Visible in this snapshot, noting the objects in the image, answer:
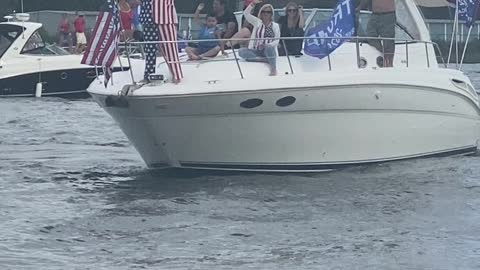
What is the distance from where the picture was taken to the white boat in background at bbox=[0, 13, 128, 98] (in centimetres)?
2661

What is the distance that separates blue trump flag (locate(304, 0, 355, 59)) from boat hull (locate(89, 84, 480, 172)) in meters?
0.63

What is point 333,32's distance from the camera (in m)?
13.1

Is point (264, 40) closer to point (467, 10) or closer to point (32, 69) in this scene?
point (467, 10)

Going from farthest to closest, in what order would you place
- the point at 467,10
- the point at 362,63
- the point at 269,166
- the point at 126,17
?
the point at 467,10
the point at 126,17
the point at 362,63
the point at 269,166

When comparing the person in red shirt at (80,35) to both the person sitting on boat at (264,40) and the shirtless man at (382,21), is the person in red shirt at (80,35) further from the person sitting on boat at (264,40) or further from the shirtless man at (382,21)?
the person sitting on boat at (264,40)

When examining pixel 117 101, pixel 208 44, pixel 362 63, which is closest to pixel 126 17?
pixel 208 44

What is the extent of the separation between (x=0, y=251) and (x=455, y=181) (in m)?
5.83

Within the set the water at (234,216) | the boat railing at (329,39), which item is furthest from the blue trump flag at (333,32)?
the water at (234,216)

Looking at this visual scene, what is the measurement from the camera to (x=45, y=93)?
88.3 ft

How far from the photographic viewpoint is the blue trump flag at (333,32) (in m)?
13.0

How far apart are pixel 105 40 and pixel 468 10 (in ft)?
16.6

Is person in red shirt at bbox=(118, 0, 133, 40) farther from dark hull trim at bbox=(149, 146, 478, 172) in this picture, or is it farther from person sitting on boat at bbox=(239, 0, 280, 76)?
dark hull trim at bbox=(149, 146, 478, 172)

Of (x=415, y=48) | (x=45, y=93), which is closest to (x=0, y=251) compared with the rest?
(x=415, y=48)

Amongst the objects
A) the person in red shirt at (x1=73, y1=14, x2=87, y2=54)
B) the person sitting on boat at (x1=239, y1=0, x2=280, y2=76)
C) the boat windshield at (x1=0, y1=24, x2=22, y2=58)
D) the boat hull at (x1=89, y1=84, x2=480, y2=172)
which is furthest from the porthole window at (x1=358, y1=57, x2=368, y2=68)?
the person in red shirt at (x1=73, y1=14, x2=87, y2=54)
